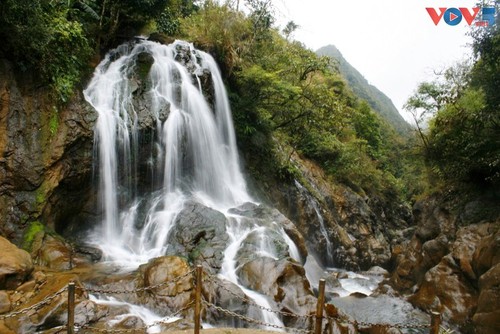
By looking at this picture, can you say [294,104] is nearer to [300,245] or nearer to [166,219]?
[300,245]

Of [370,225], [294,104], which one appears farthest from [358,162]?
[294,104]

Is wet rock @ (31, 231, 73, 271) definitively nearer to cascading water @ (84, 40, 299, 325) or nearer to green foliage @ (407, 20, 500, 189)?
cascading water @ (84, 40, 299, 325)

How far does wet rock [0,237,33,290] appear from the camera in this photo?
6.46 metres

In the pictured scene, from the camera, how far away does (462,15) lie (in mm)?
11953

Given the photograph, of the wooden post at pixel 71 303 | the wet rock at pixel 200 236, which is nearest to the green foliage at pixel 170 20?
the wet rock at pixel 200 236

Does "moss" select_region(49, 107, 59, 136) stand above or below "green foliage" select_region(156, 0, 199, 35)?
below

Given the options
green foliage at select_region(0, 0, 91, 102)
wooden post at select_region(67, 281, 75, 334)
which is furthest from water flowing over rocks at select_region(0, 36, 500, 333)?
wooden post at select_region(67, 281, 75, 334)

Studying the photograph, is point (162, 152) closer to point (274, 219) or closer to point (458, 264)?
point (274, 219)

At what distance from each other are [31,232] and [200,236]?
4.19 metres

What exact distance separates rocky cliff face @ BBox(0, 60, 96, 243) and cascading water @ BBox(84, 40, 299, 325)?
70 centimetres

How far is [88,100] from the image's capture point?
11.7m

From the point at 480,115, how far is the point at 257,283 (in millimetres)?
8932

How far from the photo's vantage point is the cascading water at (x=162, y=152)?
412 inches

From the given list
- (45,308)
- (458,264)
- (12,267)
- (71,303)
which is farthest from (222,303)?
(458,264)
